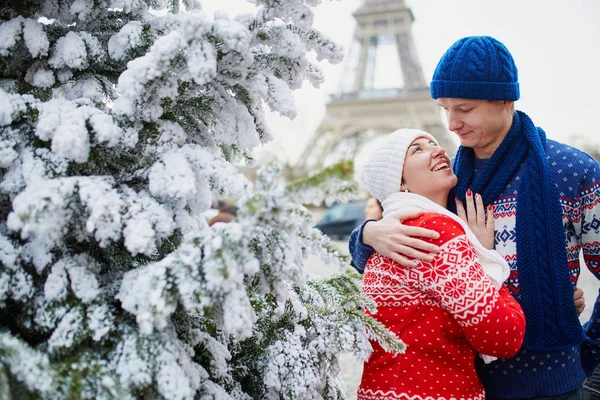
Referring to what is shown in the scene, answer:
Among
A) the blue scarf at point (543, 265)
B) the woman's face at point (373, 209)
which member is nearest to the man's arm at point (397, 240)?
the blue scarf at point (543, 265)

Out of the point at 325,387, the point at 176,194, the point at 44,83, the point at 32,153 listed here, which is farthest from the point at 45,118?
the point at 325,387

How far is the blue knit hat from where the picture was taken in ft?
5.56

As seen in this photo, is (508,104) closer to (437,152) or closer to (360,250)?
(437,152)

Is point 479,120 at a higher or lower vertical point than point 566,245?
higher

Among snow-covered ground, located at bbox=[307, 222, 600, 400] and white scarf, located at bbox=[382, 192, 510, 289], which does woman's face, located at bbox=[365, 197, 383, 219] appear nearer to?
snow-covered ground, located at bbox=[307, 222, 600, 400]

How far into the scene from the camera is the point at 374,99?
25.9m

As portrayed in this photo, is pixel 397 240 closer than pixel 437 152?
Yes

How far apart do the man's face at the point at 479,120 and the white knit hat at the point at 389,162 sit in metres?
0.13

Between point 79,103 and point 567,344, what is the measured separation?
161cm

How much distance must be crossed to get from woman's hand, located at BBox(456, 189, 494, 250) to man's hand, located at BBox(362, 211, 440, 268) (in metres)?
0.28

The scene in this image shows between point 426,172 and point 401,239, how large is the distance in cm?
34

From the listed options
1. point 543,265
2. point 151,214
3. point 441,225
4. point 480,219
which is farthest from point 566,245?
point 151,214

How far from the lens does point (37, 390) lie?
0.93 metres

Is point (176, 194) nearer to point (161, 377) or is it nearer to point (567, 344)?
point (161, 377)
